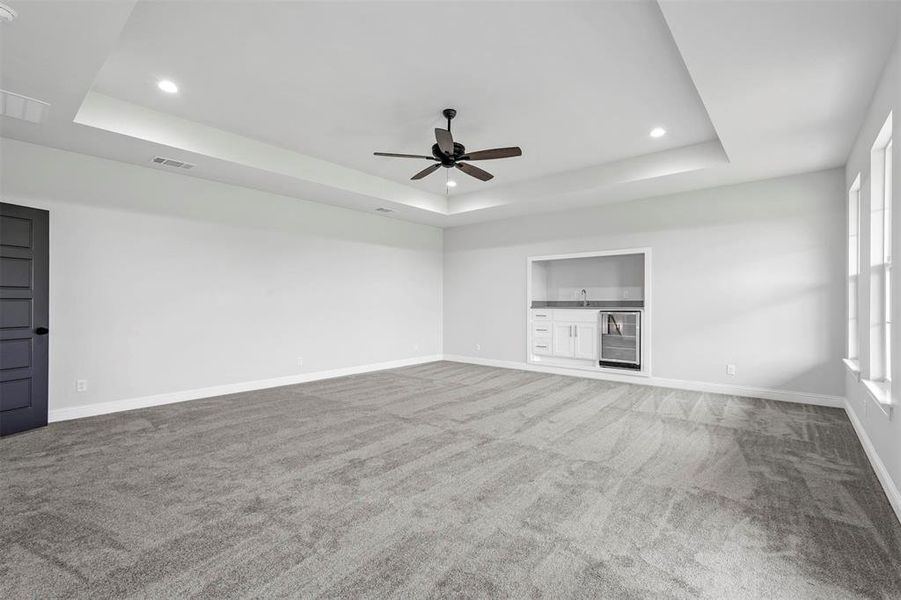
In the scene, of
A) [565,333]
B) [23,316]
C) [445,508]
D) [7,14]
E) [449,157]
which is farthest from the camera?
[565,333]

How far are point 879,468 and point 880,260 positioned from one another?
1.62 meters

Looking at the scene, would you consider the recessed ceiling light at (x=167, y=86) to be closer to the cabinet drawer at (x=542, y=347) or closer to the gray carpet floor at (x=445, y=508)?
the gray carpet floor at (x=445, y=508)

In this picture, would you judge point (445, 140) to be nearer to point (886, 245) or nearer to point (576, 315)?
point (886, 245)

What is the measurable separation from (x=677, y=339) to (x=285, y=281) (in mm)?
5707

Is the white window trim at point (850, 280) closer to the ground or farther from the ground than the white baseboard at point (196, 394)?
farther from the ground

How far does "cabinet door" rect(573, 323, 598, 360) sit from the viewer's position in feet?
22.0

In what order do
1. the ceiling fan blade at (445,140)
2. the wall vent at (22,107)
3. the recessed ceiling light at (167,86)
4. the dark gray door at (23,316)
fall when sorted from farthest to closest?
the dark gray door at (23,316)
the ceiling fan blade at (445,140)
the recessed ceiling light at (167,86)
the wall vent at (22,107)

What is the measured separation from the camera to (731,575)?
1.88 m

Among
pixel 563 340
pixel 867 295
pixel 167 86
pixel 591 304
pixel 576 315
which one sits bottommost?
pixel 563 340

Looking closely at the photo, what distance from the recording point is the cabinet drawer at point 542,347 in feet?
23.8

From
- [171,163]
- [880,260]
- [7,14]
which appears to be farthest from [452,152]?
[880,260]

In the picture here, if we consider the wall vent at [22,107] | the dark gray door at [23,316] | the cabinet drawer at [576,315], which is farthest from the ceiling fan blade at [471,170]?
the dark gray door at [23,316]

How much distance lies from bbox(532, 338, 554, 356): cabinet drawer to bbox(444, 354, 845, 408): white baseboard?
24 centimetres

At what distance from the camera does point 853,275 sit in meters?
4.46
